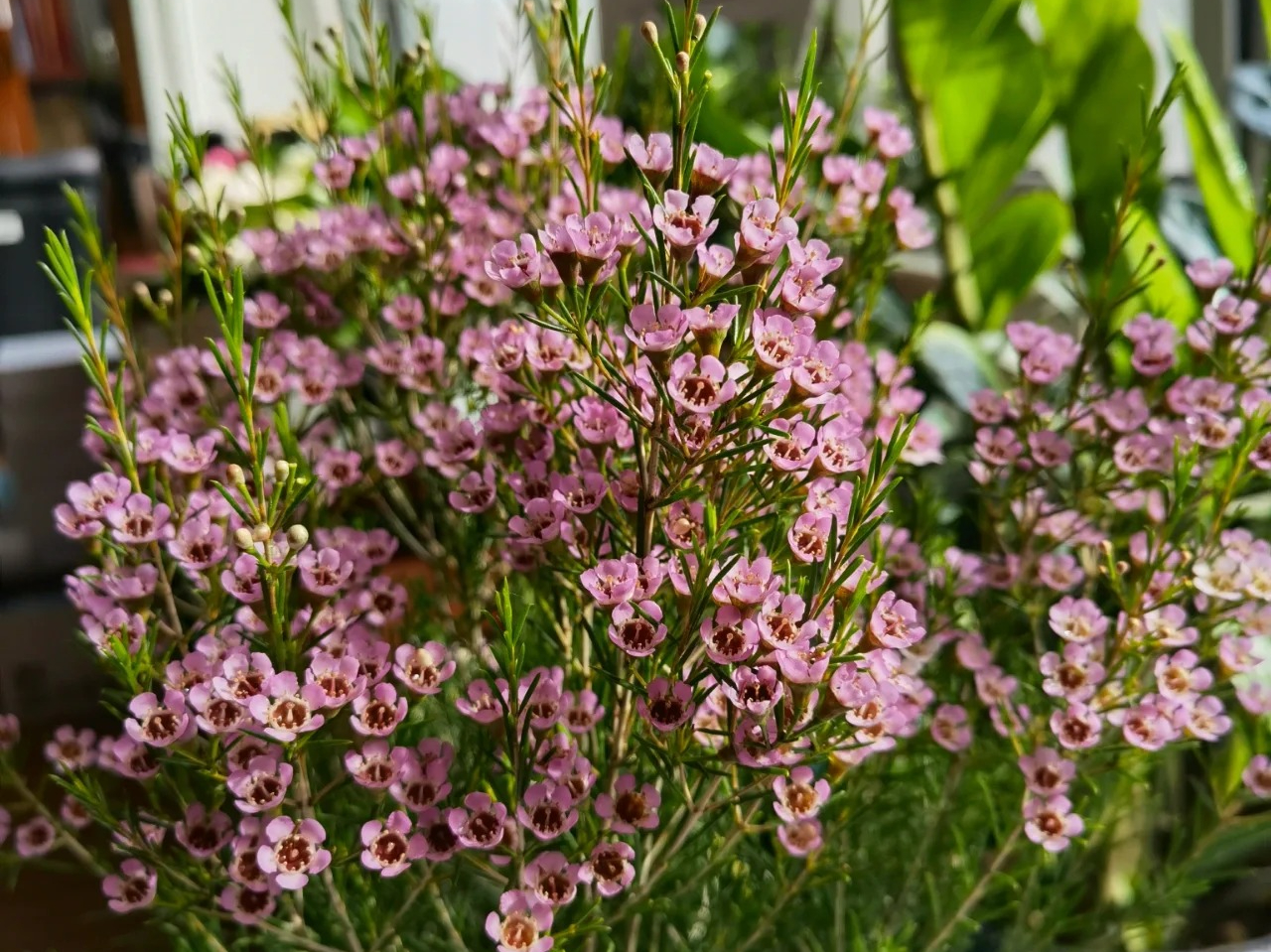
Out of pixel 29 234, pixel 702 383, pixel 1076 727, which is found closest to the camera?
pixel 702 383

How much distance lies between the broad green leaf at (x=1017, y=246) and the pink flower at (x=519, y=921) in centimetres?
54

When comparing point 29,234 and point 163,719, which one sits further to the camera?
point 29,234

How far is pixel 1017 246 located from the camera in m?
0.71

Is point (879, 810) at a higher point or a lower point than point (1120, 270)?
lower

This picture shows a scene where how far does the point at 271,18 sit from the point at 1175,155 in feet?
4.10

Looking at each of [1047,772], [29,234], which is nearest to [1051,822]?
[1047,772]

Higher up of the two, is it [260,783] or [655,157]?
[655,157]

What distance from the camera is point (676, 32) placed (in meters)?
0.29

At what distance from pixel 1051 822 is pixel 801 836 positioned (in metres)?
0.09

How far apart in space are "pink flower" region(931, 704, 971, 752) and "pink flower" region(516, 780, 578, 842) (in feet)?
0.55

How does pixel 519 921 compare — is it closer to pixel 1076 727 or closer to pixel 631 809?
pixel 631 809

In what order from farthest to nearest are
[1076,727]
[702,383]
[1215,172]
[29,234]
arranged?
[29,234]
[1215,172]
[1076,727]
[702,383]

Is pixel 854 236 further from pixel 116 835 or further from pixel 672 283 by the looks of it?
pixel 116 835

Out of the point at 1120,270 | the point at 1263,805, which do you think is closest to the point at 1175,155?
the point at 1120,270
